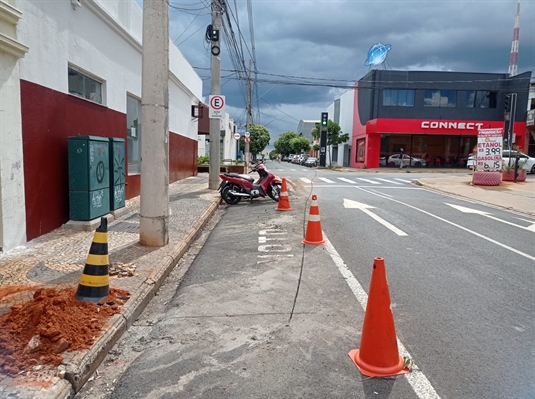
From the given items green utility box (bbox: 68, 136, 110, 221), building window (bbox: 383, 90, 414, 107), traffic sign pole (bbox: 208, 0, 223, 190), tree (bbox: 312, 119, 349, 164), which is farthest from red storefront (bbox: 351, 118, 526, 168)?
green utility box (bbox: 68, 136, 110, 221)

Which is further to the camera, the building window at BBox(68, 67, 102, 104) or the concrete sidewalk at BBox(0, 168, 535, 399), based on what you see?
the building window at BBox(68, 67, 102, 104)

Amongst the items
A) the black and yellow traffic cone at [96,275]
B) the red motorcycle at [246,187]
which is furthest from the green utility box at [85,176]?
the red motorcycle at [246,187]

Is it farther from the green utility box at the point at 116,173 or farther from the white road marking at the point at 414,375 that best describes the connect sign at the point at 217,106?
the white road marking at the point at 414,375

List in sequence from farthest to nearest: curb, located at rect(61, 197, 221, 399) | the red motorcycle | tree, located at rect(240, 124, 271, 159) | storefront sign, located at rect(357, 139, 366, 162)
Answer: tree, located at rect(240, 124, 271, 159) < storefront sign, located at rect(357, 139, 366, 162) < the red motorcycle < curb, located at rect(61, 197, 221, 399)

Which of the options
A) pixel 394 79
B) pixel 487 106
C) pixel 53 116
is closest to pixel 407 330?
pixel 53 116

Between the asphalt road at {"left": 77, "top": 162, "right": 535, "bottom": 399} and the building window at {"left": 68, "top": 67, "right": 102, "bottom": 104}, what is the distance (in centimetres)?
399

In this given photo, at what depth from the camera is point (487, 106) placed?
129 ft

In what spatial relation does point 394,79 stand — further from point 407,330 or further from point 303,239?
point 407,330

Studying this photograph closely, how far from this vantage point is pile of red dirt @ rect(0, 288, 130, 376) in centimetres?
322

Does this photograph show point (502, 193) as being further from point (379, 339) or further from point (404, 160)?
point (404, 160)

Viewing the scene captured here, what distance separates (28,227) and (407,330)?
577 centimetres

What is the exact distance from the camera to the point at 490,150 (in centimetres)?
2002

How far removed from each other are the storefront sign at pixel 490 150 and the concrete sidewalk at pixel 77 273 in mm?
16162

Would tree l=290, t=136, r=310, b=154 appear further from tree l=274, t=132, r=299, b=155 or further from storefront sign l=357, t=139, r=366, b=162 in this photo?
storefront sign l=357, t=139, r=366, b=162
